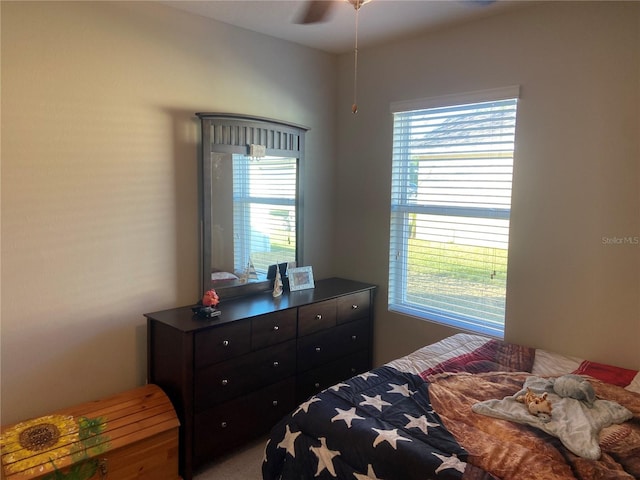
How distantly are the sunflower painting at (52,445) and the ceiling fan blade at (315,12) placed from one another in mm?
2396

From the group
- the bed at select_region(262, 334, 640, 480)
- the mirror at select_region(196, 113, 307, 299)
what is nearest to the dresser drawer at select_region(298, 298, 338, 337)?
the mirror at select_region(196, 113, 307, 299)

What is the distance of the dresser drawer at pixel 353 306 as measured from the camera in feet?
10.3

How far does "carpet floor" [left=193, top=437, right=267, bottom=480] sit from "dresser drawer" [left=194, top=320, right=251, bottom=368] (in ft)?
2.00

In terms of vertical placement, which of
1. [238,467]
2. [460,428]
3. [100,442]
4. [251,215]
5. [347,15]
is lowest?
[238,467]

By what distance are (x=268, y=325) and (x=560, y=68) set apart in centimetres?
212

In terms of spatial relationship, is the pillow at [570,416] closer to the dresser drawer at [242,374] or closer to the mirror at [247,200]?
the dresser drawer at [242,374]

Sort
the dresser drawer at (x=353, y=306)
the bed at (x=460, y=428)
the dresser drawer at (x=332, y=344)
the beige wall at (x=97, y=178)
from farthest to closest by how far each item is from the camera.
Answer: the dresser drawer at (x=353, y=306) → the dresser drawer at (x=332, y=344) → the beige wall at (x=97, y=178) → the bed at (x=460, y=428)

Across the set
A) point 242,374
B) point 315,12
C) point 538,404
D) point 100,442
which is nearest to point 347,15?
point 315,12

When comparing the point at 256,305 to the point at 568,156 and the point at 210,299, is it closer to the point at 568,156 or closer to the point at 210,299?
the point at 210,299

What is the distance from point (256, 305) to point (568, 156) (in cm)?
192

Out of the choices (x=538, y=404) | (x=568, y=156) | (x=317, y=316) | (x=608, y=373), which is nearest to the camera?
(x=538, y=404)

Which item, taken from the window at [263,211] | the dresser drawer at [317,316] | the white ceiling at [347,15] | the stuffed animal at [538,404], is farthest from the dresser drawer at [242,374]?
the white ceiling at [347,15]

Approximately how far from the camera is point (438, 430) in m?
1.78

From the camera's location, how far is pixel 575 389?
6.37 ft
